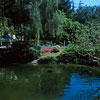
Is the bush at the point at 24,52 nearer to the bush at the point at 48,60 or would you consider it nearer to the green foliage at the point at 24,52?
the green foliage at the point at 24,52

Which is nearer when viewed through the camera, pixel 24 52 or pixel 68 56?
pixel 68 56

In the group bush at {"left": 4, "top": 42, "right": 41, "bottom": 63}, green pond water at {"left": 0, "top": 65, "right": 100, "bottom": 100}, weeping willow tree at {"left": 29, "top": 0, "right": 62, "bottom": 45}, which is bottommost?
green pond water at {"left": 0, "top": 65, "right": 100, "bottom": 100}

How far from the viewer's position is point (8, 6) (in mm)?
19234

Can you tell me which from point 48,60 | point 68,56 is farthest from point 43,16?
point 68,56

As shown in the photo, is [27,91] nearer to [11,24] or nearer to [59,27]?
[59,27]

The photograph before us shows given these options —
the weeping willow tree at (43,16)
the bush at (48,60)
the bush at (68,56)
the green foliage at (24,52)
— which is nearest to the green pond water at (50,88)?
the bush at (68,56)

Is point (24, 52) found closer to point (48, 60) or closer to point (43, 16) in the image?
point (48, 60)

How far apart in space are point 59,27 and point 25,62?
459cm

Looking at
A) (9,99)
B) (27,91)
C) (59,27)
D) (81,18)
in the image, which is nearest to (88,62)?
(59,27)

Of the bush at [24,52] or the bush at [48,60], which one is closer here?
the bush at [48,60]

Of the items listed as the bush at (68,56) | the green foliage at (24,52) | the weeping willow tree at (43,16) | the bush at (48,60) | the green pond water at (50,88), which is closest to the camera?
the green pond water at (50,88)

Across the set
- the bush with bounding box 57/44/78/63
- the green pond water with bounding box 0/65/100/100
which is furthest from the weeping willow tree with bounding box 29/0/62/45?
the green pond water with bounding box 0/65/100/100

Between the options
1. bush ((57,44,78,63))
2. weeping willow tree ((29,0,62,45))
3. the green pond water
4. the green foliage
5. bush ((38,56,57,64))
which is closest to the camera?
the green pond water

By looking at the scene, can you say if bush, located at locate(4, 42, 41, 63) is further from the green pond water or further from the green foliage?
the green pond water
